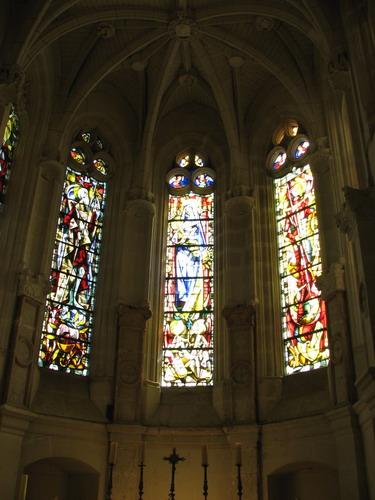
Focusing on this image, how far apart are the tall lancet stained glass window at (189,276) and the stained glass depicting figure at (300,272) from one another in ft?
6.13

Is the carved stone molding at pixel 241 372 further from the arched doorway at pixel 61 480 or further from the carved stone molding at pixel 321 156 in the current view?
the carved stone molding at pixel 321 156

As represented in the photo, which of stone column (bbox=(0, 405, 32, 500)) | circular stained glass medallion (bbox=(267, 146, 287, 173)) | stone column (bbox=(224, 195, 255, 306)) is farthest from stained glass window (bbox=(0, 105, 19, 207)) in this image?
circular stained glass medallion (bbox=(267, 146, 287, 173))

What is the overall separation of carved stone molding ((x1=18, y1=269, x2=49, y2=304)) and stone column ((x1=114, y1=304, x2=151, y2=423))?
76.8 inches

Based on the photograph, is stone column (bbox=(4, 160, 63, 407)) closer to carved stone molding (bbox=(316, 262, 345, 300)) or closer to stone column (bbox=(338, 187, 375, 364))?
carved stone molding (bbox=(316, 262, 345, 300))

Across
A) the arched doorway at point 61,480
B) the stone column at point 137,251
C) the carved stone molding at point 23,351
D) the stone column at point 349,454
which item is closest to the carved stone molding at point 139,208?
the stone column at point 137,251

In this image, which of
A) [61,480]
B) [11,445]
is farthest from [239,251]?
[11,445]

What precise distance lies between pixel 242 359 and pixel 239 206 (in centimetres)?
407

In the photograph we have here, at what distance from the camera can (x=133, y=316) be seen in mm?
13969

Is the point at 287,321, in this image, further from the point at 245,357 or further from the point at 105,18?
the point at 105,18

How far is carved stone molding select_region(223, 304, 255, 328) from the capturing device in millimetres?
13664

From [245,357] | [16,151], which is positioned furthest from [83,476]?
[16,151]

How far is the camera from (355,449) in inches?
417

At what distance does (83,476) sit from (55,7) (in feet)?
33.9

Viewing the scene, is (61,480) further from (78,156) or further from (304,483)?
(78,156)
